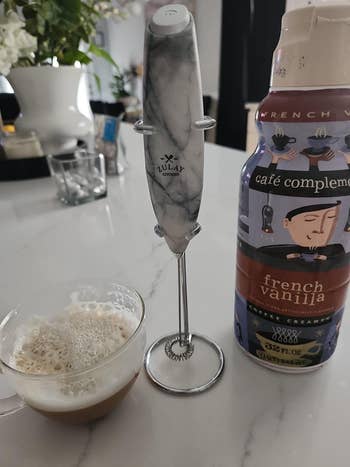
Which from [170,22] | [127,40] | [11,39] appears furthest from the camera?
[127,40]

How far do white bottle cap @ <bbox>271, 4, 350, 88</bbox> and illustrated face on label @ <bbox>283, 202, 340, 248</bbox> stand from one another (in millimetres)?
88

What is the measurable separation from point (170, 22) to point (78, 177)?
595mm

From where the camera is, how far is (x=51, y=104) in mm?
919

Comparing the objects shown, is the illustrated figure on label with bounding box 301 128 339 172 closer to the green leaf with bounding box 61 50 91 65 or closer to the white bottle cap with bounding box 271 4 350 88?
the white bottle cap with bounding box 271 4 350 88

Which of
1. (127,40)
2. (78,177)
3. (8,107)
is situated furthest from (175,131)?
(127,40)

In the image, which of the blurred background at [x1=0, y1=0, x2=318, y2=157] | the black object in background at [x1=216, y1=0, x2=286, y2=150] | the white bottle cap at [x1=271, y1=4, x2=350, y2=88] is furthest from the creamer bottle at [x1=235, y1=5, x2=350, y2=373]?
the black object in background at [x1=216, y1=0, x2=286, y2=150]

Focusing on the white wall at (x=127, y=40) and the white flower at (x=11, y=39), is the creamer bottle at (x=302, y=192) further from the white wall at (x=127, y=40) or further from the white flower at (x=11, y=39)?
the white wall at (x=127, y=40)

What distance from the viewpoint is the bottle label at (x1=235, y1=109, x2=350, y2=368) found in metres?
0.25

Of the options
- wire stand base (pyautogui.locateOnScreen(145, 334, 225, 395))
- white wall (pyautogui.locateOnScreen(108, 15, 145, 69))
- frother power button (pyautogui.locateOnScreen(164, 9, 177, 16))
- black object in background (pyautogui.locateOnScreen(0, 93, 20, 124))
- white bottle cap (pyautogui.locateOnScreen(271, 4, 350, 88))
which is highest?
white wall (pyautogui.locateOnScreen(108, 15, 145, 69))

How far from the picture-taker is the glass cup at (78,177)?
2.48ft

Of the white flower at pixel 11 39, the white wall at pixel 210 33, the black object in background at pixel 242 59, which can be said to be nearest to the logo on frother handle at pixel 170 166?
the white flower at pixel 11 39

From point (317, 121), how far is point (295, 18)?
7 cm

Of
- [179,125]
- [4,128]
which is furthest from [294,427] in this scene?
[4,128]

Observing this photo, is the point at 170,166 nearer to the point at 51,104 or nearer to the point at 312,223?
the point at 312,223
